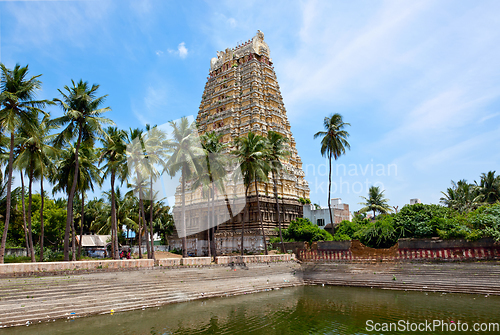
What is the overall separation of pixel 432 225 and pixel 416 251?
9.83 ft

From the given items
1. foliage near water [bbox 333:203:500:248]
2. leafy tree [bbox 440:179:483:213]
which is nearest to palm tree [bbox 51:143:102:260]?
foliage near water [bbox 333:203:500:248]

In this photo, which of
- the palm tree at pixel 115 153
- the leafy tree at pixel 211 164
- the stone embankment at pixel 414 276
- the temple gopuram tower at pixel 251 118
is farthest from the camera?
the temple gopuram tower at pixel 251 118

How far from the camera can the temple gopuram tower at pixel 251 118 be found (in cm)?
4450

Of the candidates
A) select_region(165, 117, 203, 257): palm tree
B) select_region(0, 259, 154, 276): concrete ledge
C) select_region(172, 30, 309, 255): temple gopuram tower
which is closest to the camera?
select_region(0, 259, 154, 276): concrete ledge

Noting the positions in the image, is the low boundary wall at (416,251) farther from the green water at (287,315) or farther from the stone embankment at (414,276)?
the green water at (287,315)

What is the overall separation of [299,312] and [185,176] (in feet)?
56.1

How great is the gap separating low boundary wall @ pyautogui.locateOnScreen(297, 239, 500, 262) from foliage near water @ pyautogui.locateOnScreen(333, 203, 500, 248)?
0.75 m

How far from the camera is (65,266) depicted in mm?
17391

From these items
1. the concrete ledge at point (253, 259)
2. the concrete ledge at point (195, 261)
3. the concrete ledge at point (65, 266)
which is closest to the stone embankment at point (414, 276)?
the concrete ledge at point (253, 259)

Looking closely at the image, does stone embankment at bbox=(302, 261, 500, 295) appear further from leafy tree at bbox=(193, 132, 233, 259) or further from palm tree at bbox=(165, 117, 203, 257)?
palm tree at bbox=(165, 117, 203, 257)

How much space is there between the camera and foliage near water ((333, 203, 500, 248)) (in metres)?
24.0

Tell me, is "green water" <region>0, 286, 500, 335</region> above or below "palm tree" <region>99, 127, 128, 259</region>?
below

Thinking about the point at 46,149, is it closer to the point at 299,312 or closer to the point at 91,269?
the point at 91,269

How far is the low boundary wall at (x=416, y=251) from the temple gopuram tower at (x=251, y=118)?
12.1 metres
